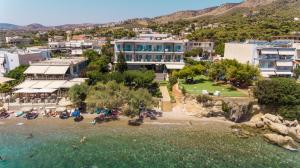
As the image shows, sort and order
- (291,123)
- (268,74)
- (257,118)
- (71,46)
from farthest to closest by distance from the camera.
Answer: (71,46), (268,74), (257,118), (291,123)

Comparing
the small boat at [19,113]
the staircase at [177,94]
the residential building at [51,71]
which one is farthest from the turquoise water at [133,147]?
the residential building at [51,71]

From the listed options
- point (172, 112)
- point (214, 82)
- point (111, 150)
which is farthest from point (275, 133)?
point (111, 150)

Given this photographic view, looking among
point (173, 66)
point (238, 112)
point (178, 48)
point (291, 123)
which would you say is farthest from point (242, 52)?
point (291, 123)

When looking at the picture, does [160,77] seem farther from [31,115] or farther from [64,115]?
[31,115]

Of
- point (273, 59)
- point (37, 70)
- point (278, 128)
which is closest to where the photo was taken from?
point (278, 128)

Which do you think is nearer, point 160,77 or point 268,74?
point 268,74

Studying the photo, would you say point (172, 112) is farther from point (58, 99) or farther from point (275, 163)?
point (58, 99)

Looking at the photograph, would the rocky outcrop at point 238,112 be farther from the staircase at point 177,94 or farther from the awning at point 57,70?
the awning at point 57,70

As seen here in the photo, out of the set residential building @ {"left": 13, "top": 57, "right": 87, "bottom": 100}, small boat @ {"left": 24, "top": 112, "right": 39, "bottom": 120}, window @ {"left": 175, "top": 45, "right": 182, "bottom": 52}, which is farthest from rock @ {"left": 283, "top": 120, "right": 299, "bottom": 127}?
small boat @ {"left": 24, "top": 112, "right": 39, "bottom": 120}
